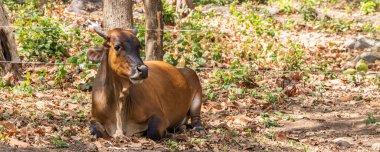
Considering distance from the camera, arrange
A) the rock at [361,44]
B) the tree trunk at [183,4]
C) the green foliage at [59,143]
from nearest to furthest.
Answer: the green foliage at [59,143] < the rock at [361,44] < the tree trunk at [183,4]

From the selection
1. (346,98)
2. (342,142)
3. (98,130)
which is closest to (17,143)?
(98,130)

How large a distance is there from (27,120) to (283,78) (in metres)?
5.02

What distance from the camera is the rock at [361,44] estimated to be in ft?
48.2

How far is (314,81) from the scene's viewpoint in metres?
11.7

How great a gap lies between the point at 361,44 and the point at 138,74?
906 centimetres

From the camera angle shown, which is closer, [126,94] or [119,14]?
[126,94]

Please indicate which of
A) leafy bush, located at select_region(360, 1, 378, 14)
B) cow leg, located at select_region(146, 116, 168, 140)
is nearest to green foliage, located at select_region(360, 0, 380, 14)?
leafy bush, located at select_region(360, 1, 378, 14)

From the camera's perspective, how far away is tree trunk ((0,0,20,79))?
10594mm

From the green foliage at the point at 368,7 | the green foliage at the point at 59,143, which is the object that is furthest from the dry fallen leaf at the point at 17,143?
the green foliage at the point at 368,7

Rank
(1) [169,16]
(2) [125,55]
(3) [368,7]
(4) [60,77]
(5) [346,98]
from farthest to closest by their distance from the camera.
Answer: (3) [368,7], (1) [169,16], (4) [60,77], (5) [346,98], (2) [125,55]

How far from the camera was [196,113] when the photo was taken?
28.1 ft

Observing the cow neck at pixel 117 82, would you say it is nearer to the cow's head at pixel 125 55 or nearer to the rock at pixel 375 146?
the cow's head at pixel 125 55

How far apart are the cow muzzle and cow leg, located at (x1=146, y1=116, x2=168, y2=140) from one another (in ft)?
2.29

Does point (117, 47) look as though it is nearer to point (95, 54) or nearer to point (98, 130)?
point (95, 54)
